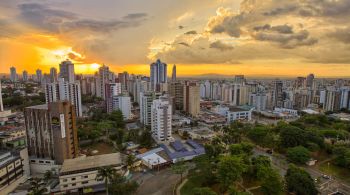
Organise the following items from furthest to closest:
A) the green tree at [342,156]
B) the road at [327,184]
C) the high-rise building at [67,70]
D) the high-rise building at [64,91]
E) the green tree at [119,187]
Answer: the high-rise building at [67,70] → the high-rise building at [64,91] → the green tree at [342,156] → the road at [327,184] → the green tree at [119,187]

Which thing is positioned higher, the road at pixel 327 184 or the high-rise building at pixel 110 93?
the high-rise building at pixel 110 93

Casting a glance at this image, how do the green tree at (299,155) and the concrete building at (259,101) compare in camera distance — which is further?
the concrete building at (259,101)

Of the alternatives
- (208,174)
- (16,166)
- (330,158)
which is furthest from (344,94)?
(16,166)

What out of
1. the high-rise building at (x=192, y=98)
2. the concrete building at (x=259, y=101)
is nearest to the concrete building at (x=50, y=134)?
the high-rise building at (x=192, y=98)

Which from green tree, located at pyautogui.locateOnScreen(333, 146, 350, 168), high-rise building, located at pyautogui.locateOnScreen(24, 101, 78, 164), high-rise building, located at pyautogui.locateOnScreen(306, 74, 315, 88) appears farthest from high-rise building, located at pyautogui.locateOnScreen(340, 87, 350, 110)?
high-rise building, located at pyautogui.locateOnScreen(24, 101, 78, 164)

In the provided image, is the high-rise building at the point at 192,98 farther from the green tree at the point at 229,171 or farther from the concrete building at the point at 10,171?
the concrete building at the point at 10,171

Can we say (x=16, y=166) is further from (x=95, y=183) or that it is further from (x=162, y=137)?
(x=162, y=137)

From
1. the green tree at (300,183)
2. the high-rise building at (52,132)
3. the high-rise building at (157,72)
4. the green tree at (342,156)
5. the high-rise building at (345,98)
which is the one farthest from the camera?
the high-rise building at (157,72)

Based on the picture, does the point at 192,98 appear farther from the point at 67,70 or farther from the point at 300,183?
the point at 67,70
